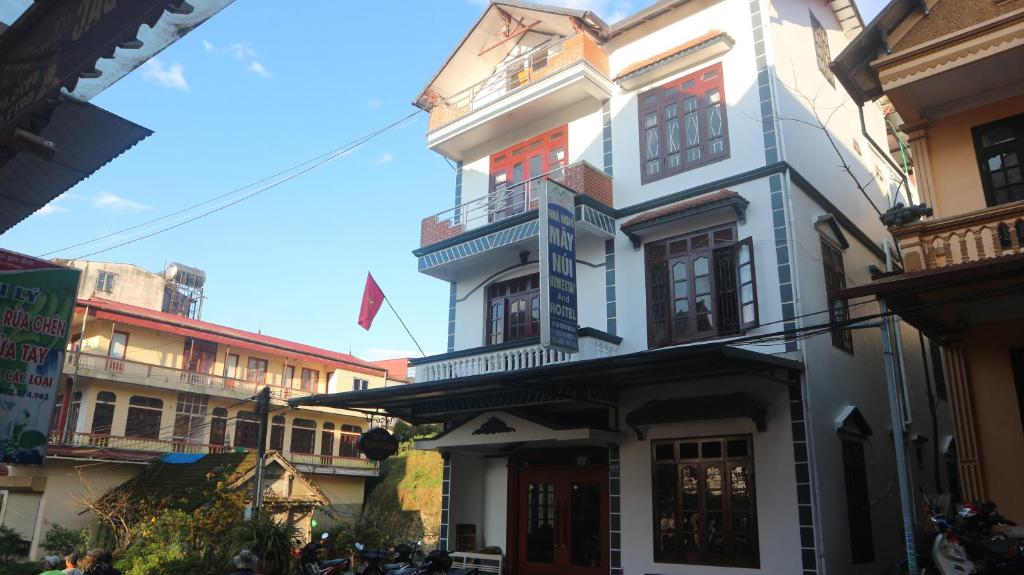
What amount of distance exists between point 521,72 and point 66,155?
14.0 meters

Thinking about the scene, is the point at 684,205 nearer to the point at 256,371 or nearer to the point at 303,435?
the point at 303,435

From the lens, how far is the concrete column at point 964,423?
33.7 ft

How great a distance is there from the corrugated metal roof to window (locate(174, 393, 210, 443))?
3028cm

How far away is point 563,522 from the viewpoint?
14484 millimetres

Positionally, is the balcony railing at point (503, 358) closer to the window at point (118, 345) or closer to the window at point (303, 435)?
the window at point (118, 345)

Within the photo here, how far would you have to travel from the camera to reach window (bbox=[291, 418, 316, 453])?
36.7 metres

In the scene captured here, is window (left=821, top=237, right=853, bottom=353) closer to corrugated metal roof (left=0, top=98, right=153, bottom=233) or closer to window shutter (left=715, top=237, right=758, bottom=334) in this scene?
window shutter (left=715, top=237, right=758, bottom=334)

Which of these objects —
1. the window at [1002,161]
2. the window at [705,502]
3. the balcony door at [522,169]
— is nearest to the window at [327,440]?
the balcony door at [522,169]

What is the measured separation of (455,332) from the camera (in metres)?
17.3

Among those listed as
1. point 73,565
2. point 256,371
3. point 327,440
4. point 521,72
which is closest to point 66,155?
point 73,565

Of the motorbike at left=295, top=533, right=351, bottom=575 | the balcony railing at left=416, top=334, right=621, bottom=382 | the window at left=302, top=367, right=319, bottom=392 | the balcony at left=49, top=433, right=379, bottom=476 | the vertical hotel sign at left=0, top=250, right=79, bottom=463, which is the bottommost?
the motorbike at left=295, top=533, right=351, bottom=575

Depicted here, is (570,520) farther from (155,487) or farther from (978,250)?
(155,487)

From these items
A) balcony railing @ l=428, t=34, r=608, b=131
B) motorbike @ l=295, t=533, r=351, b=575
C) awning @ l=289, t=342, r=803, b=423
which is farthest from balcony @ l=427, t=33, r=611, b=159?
motorbike @ l=295, t=533, r=351, b=575

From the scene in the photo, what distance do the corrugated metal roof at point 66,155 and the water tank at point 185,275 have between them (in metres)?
40.8
